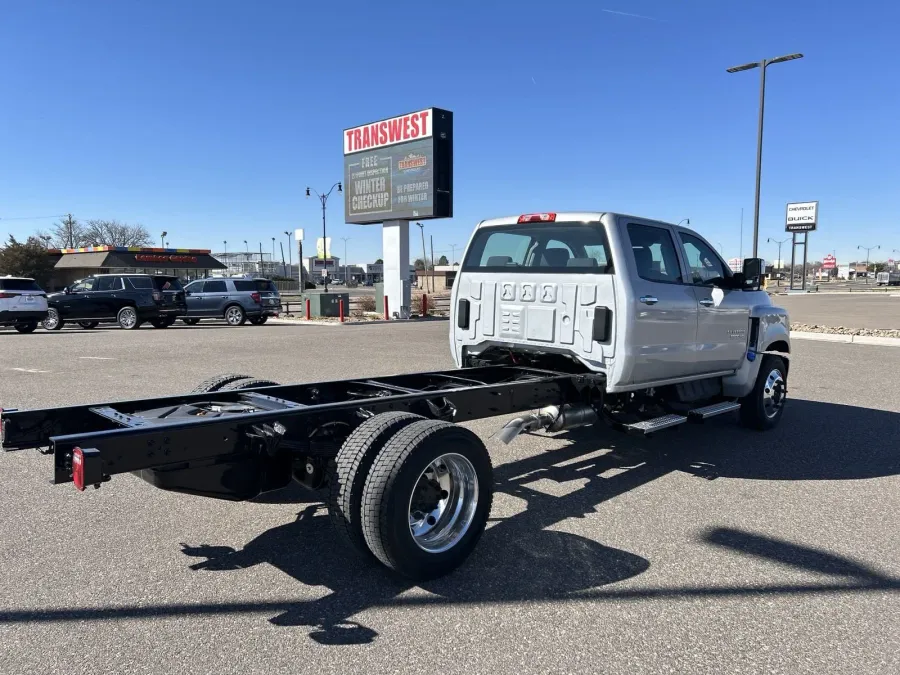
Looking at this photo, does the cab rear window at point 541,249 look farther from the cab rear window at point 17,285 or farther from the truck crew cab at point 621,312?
the cab rear window at point 17,285

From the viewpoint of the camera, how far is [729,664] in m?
2.89

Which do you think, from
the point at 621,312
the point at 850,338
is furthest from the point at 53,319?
the point at 850,338

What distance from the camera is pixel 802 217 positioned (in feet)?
230

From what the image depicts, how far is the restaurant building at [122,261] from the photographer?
169ft

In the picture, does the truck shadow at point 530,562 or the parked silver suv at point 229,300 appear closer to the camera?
the truck shadow at point 530,562

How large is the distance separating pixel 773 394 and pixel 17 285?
20686 mm

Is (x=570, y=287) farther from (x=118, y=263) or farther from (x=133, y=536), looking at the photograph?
(x=118, y=263)

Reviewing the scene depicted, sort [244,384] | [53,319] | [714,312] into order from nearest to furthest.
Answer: [244,384], [714,312], [53,319]

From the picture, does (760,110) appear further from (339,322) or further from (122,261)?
(122,261)

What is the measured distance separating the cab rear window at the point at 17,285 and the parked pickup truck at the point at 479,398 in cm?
1808

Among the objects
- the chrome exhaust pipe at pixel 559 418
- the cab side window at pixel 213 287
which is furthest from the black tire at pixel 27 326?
the chrome exhaust pipe at pixel 559 418

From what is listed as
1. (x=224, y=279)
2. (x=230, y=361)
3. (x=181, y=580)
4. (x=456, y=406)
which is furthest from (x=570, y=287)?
(x=224, y=279)

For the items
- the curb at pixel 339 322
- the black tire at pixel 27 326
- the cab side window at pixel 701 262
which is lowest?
the curb at pixel 339 322

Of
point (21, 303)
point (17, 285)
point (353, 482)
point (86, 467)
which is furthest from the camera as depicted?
point (17, 285)
